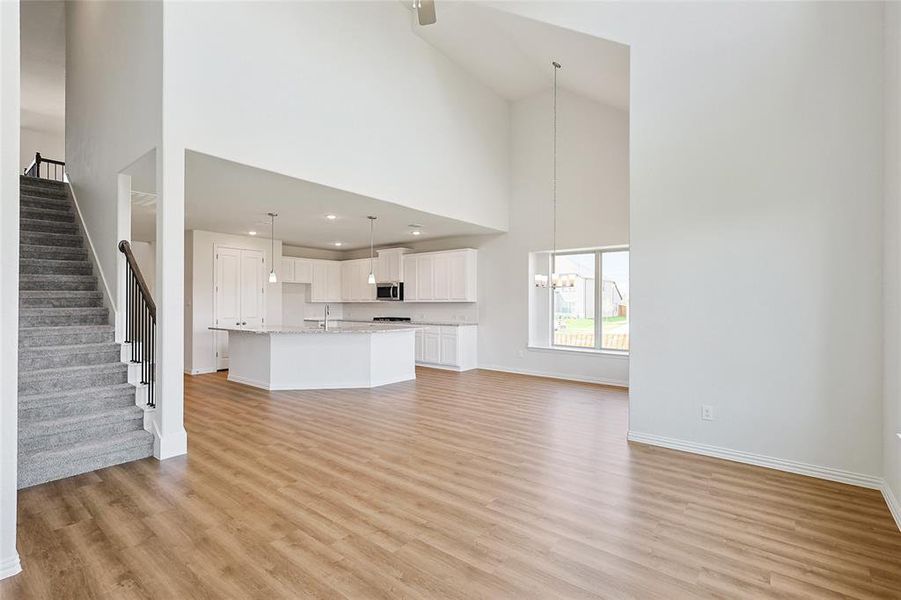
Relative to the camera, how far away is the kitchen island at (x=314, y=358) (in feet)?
21.6

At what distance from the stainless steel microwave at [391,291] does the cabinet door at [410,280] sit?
0.45ft

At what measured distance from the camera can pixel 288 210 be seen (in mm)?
6598

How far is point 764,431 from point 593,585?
8.17ft

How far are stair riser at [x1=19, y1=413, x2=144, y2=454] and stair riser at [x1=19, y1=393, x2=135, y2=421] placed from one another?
0.23 meters

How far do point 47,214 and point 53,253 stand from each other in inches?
32.0

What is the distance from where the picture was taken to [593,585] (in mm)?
2115

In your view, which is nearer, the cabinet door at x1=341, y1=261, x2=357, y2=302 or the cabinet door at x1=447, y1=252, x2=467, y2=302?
the cabinet door at x1=447, y1=252, x2=467, y2=302

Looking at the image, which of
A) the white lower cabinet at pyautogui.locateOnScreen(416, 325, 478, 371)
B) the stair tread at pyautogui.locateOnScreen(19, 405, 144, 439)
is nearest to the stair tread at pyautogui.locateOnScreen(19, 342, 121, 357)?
the stair tread at pyautogui.locateOnScreen(19, 405, 144, 439)

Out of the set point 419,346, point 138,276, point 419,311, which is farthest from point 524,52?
point 138,276

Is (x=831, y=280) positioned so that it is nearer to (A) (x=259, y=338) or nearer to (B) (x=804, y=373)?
(B) (x=804, y=373)

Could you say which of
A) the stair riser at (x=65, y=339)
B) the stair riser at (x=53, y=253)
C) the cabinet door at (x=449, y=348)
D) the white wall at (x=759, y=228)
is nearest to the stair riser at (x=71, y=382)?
the stair riser at (x=65, y=339)

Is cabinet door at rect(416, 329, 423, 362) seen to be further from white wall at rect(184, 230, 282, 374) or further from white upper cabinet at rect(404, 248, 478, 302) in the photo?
white wall at rect(184, 230, 282, 374)

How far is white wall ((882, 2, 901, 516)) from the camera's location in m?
2.89

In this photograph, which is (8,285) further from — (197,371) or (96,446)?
(197,371)
